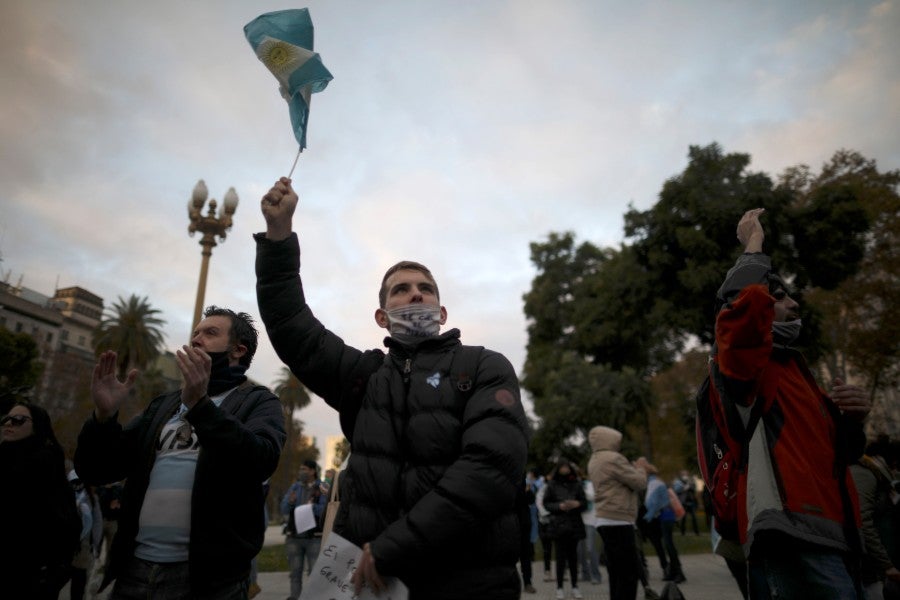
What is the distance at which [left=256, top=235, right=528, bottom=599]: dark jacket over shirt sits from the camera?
5.71ft

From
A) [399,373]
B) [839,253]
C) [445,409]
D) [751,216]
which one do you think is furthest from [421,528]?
[839,253]

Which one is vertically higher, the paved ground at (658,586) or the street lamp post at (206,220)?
the street lamp post at (206,220)

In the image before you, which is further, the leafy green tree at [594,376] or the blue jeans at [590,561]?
the leafy green tree at [594,376]

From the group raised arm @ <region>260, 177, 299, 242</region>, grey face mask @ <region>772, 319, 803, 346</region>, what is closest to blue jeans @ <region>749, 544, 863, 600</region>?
grey face mask @ <region>772, 319, 803, 346</region>

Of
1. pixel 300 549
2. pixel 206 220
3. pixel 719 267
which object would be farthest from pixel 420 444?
pixel 719 267

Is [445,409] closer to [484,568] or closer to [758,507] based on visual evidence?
[484,568]

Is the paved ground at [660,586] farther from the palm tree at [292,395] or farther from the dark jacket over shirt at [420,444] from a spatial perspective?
the palm tree at [292,395]

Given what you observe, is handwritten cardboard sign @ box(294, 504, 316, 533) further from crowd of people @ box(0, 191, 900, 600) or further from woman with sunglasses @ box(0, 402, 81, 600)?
crowd of people @ box(0, 191, 900, 600)

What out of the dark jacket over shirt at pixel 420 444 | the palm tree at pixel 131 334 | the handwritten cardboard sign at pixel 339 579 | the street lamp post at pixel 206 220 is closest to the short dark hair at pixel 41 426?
the dark jacket over shirt at pixel 420 444

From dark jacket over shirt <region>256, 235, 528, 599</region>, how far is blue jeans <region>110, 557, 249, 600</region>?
1.13 m

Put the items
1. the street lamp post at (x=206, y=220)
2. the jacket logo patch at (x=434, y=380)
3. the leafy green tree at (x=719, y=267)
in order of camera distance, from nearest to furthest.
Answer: the jacket logo patch at (x=434, y=380)
the street lamp post at (x=206, y=220)
the leafy green tree at (x=719, y=267)

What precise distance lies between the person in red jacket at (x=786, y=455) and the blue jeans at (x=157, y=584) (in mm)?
2494

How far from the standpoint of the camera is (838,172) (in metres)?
24.5

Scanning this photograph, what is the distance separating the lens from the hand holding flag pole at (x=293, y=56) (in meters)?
2.76
